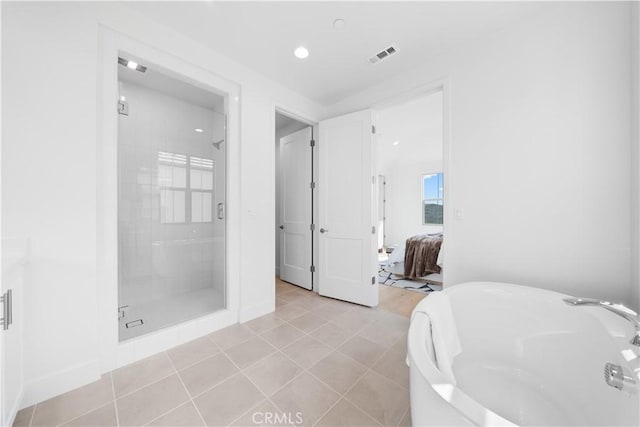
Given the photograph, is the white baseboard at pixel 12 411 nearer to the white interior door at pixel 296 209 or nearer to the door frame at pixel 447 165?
the white interior door at pixel 296 209

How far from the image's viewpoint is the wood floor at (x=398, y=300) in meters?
2.71

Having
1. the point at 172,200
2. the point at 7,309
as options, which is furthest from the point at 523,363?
the point at 172,200

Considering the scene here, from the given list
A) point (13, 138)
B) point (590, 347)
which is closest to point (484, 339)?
point (590, 347)

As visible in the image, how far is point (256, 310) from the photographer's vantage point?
8.17ft

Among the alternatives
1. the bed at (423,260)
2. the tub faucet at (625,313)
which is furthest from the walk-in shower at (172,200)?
the bed at (423,260)

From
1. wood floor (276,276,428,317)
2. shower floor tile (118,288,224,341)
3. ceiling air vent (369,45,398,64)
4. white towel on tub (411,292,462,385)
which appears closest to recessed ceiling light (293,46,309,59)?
ceiling air vent (369,45,398,64)

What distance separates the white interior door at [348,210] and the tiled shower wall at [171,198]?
50.1 inches

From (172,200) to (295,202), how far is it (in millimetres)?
1591

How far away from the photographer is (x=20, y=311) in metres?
1.27

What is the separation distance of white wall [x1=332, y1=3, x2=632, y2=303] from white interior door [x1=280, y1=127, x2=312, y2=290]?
5.98 ft

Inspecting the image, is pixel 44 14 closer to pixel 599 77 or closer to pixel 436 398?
pixel 436 398

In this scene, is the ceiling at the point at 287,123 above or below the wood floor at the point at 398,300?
above

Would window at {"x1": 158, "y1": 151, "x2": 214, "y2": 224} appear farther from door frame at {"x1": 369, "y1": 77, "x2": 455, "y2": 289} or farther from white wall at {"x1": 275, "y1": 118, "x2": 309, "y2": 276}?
door frame at {"x1": 369, "y1": 77, "x2": 455, "y2": 289}

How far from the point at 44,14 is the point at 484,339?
3435 millimetres
